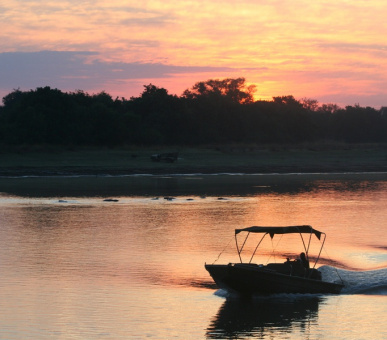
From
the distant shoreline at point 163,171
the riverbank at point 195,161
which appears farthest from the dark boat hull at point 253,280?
the riverbank at point 195,161

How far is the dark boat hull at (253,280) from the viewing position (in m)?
25.1

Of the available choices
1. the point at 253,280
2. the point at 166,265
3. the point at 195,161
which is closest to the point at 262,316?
the point at 253,280

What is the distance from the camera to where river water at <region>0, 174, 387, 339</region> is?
22.7 meters

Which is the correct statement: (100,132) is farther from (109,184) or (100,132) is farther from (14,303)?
(14,303)

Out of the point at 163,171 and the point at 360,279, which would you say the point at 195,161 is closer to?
the point at 163,171

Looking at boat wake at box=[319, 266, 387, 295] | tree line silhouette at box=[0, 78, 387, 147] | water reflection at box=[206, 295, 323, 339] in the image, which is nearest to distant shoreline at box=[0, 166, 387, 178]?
tree line silhouette at box=[0, 78, 387, 147]

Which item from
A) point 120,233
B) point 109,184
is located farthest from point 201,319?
point 109,184

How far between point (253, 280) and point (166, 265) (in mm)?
7118

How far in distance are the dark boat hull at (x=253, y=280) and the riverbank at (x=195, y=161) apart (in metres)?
62.2

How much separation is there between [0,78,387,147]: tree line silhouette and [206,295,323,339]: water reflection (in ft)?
256

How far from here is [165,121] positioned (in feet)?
405

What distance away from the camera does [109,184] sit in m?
76.8

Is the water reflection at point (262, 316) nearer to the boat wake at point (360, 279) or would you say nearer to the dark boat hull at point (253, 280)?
the dark boat hull at point (253, 280)

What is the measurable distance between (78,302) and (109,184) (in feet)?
170
